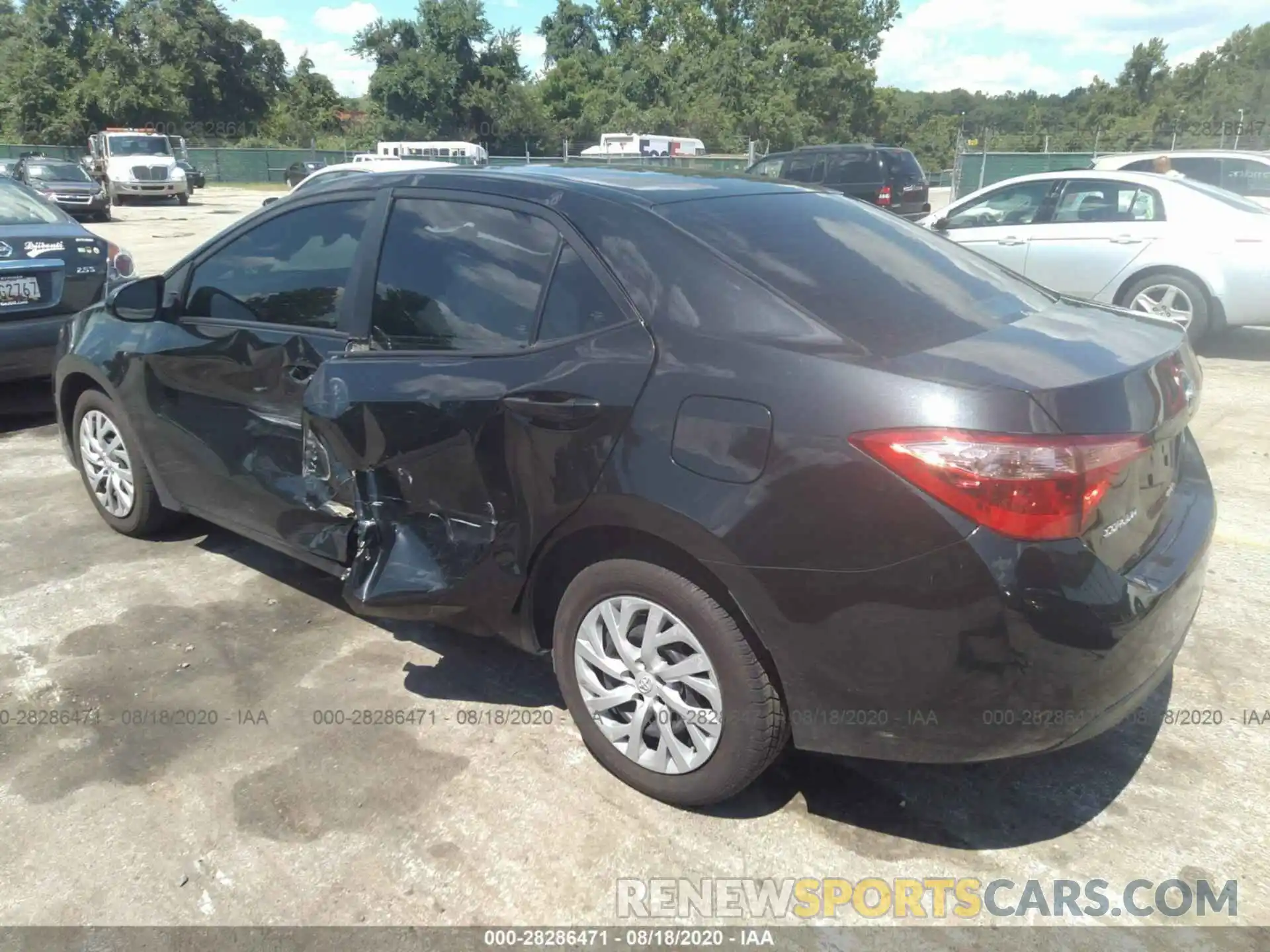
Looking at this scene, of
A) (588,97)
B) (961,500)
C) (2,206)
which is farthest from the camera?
(588,97)

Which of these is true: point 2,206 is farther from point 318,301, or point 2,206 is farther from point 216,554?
point 318,301

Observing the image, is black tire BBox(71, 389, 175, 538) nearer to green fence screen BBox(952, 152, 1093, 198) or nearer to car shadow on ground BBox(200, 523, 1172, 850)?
car shadow on ground BBox(200, 523, 1172, 850)

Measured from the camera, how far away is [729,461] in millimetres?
2436

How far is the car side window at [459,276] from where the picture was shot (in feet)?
9.84

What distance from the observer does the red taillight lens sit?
7.24 ft

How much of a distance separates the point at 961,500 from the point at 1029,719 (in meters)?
0.56

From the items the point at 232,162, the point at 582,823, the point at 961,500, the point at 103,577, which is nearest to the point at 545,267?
the point at 961,500

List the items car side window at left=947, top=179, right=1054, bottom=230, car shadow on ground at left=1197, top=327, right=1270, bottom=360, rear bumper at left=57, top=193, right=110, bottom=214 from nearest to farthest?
1. car shadow on ground at left=1197, top=327, right=1270, bottom=360
2. car side window at left=947, top=179, right=1054, bottom=230
3. rear bumper at left=57, top=193, right=110, bottom=214

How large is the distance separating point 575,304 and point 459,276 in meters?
0.53

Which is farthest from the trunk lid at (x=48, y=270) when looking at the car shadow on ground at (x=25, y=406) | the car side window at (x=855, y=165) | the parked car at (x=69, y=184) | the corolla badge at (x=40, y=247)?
the parked car at (x=69, y=184)

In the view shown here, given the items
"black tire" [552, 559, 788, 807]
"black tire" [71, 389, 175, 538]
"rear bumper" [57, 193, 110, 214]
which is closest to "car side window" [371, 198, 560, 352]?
"black tire" [552, 559, 788, 807]

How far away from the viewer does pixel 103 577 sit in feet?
14.4

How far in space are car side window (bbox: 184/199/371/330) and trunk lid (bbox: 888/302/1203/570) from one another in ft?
6.89

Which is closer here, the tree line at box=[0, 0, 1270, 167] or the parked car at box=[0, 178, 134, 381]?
the parked car at box=[0, 178, 134, 381]
